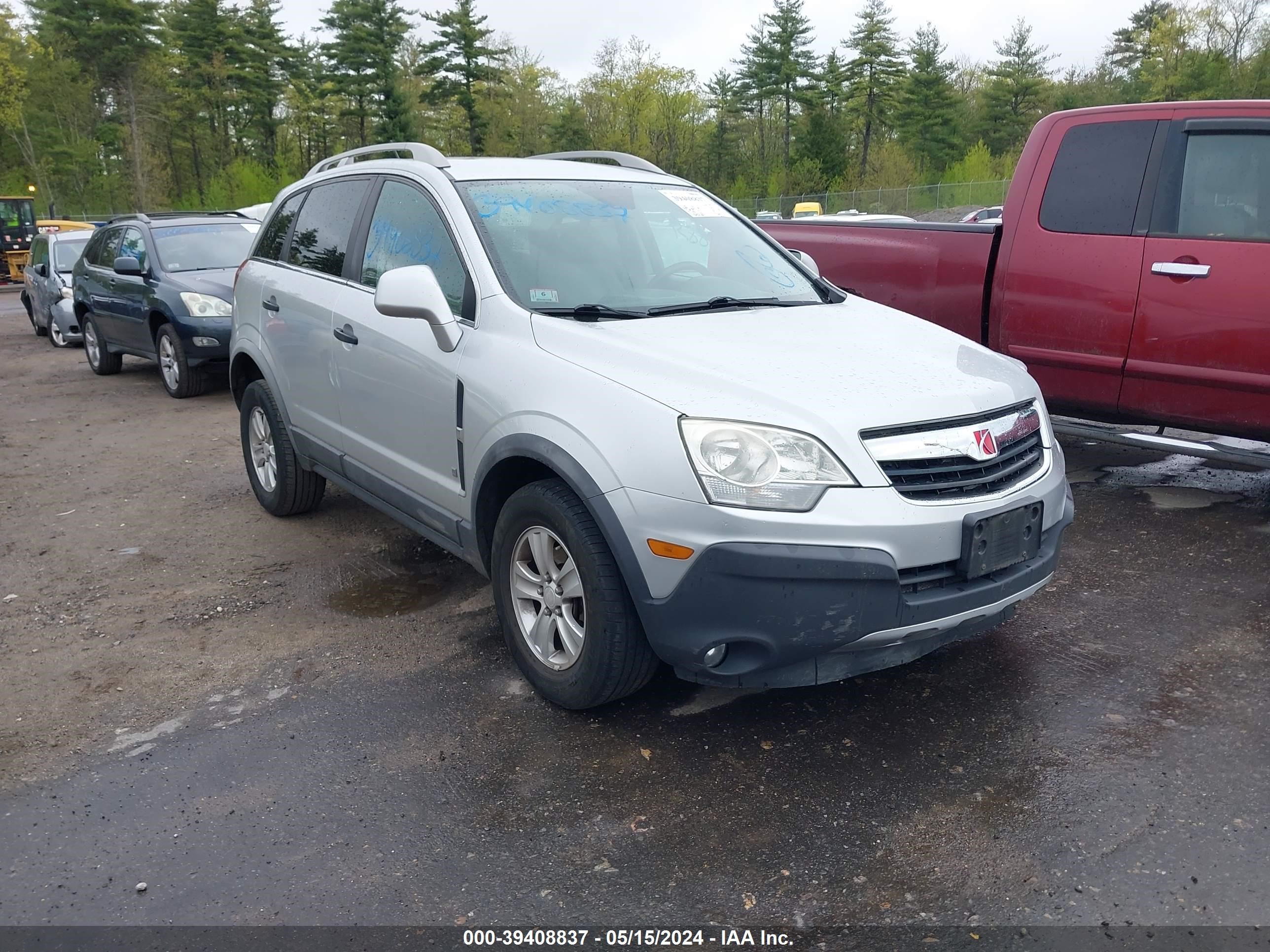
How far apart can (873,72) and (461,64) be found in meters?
24.5

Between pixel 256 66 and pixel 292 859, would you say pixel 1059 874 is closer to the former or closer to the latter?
pixel 292 859

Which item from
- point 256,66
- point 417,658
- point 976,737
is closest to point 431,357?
point 417,658

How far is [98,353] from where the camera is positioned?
12344mm

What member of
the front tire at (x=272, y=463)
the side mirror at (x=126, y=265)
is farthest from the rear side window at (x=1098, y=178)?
the side mirror at (x=126, y=265)

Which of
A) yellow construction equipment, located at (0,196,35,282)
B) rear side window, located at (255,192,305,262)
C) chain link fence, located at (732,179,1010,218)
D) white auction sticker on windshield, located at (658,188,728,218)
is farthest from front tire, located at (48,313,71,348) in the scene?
chain link fence, located at (732,179,1010,218)

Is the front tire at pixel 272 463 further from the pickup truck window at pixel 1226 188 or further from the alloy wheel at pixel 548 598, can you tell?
the pickup truck window at pixel 1226 188

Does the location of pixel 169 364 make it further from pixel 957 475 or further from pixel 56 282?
pixel 957 475

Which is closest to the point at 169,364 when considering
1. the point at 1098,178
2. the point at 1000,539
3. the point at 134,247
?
the point at 134,247

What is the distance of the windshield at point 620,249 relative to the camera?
3846 mm

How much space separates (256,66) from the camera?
59719 mm

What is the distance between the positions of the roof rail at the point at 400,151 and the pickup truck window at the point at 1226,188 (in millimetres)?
3596

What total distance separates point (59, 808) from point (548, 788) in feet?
4.85

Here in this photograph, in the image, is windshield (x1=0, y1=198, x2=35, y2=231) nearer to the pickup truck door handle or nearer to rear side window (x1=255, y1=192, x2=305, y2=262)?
rear side window (x1=255, y1=192, x2=305, y2=262)

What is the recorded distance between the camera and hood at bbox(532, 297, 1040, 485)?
3008 millimetres
